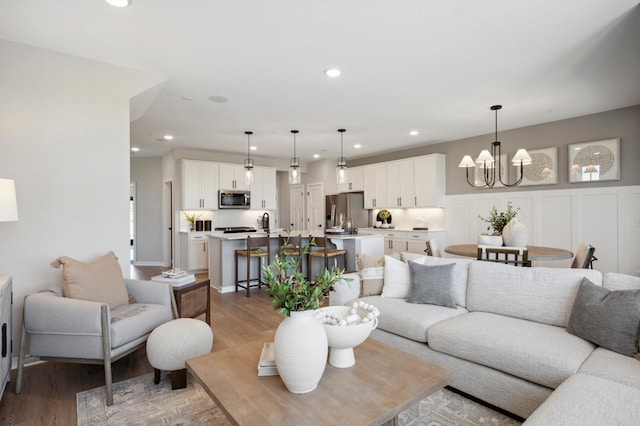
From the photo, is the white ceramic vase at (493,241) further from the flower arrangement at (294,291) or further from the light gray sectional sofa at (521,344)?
the flower arrangement at (294,291)

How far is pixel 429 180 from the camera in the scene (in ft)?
22.3

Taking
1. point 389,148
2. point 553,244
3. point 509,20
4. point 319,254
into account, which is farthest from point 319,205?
point 509,20

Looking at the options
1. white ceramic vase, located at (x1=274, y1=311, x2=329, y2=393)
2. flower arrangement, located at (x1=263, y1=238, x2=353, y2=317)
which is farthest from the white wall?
white ceramic vase, located at (x1=274, y1=311, x2=329, y2=393)

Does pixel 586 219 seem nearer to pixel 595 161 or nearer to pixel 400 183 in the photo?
pixel 595 161

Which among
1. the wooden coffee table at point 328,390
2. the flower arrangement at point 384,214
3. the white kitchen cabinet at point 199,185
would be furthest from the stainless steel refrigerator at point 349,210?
the wooden coffee table at point 328,390

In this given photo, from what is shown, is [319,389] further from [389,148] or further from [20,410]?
[389,148]

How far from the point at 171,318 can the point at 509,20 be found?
138 inches

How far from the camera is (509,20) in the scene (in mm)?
2547

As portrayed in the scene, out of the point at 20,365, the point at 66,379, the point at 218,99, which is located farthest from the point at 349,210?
the point at 20,365

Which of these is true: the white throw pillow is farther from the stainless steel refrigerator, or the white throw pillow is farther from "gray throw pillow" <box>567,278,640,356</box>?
the stainless steel refrigerator

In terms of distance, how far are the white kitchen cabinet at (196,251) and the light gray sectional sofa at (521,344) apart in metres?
4.93

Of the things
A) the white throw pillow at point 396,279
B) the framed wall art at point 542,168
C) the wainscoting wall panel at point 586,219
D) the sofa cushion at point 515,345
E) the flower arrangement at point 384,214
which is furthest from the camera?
the flower arrangement at point 384,214

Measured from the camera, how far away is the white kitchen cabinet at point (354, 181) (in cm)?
820

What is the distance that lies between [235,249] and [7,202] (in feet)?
11.2
